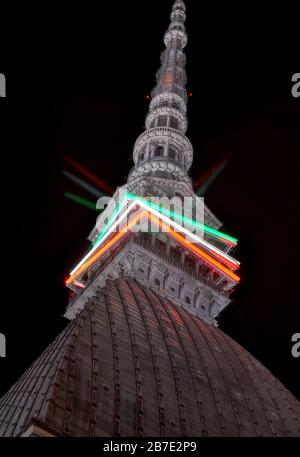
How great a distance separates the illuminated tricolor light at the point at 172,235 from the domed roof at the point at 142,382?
6.78 metres

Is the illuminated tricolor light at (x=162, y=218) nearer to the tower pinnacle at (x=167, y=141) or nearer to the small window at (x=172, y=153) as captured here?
the tower pinnacle at (x=167, y=141)

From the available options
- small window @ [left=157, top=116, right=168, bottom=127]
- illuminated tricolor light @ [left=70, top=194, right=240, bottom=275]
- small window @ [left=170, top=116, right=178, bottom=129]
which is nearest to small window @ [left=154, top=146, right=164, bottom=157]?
small window @ [left=157, top=116, right=168, bottom=127]

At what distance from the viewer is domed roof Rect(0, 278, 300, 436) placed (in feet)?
108

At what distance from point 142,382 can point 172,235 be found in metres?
24.4

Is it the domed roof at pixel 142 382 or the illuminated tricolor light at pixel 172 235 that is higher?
the illuminated tricolor light at pixel 172 235

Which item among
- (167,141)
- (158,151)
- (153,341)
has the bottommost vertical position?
(153,341)

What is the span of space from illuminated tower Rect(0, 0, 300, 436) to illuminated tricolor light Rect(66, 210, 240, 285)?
0.09 metres

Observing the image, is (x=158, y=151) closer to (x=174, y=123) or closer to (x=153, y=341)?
(x=174, y=123)

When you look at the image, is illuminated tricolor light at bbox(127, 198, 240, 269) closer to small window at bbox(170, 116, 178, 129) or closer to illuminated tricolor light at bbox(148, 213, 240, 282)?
illuminated tricolor light at bbox(148, 213, 240, 282)

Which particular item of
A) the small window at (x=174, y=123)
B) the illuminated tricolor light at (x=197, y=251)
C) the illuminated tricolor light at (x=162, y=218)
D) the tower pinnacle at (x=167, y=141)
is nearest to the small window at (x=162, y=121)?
the tower pinnacle at (x=167, y=141)

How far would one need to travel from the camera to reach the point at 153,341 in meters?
43.8

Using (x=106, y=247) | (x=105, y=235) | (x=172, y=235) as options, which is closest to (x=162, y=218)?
(x=172, y=235)

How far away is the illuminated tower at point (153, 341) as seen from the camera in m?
33.9
